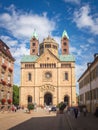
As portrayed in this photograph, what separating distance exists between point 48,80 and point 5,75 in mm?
42044

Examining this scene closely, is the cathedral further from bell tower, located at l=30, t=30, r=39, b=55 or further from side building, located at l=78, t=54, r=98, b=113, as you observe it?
side building, located at l=78, t=54, r=98, b=113

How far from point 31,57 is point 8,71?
44535 millimetres

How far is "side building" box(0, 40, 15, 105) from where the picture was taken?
175ft

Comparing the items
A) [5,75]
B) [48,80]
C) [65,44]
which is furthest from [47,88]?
[5,75]

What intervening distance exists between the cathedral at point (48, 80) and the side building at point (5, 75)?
34018 mm

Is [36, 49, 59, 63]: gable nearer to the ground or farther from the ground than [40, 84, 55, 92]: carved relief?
farther from the ground

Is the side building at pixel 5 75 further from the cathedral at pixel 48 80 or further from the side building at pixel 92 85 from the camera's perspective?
the cathedral at pixel 48 80

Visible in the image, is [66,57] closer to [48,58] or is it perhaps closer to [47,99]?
[48,58]

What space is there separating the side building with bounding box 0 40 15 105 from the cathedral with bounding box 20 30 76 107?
3402 centimetres

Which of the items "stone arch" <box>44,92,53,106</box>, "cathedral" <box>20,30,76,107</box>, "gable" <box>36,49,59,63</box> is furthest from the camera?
"gable" <box>36,49,59,63</box>

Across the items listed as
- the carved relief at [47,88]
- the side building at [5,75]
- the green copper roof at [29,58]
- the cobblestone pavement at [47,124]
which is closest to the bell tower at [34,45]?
the green copper roof at [29,58]

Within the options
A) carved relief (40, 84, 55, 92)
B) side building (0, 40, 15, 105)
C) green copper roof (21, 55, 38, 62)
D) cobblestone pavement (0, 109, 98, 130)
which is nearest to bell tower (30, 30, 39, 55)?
green copper roof (21, 55, 38, 62)

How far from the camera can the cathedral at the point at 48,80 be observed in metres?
94.9

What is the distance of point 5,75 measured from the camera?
2208 inches
